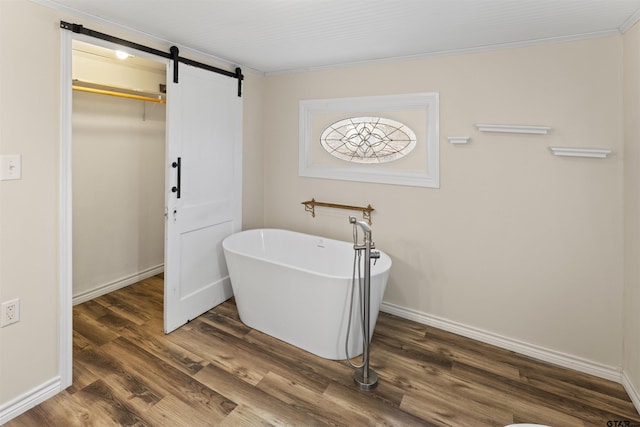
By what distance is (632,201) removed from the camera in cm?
212

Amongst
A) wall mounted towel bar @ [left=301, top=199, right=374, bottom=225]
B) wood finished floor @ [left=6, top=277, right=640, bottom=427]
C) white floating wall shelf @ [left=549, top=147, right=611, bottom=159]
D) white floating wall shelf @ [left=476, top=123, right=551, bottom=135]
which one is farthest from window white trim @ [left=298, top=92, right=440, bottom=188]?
wood finished floor @ [left=6, top=277, right=640, bottom=427]

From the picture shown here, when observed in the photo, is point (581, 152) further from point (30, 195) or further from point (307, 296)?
point (30, 195)

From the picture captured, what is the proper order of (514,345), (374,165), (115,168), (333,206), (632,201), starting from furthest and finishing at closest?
1. (115,168)
2. (333,206)
3. (374,165)
4. (514,345)
5. (632,201)

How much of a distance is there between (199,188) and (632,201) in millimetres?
2973

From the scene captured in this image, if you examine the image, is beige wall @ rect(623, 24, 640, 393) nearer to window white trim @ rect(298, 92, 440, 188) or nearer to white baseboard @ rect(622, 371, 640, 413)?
white baseboard @ rect(622, 371, 640, 413)

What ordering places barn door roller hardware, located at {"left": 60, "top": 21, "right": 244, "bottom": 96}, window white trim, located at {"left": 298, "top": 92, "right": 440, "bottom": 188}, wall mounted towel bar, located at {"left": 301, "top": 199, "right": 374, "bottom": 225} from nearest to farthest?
barn door roller hardware, located at {"left": 60, "top": 21, "right": 244, "bottom": 96} → window white trim, located at {"left": 298, "top": 92, "right": 440, "bottom": 188} → wall mounted towel bar, located at {"left": 301, "top": 199, "right": 374, "bottom": 225}

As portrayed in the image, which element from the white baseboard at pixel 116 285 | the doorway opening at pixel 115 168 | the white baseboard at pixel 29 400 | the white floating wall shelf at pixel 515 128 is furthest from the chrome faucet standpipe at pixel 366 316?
the white baseboard at pixel 116 285

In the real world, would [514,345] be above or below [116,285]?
below

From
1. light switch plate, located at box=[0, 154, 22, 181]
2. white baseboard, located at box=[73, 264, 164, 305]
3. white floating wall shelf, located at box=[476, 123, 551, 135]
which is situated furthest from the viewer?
white baseboard, located at box=[73, 264, 164, 305]

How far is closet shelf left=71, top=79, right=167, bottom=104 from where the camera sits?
2.92 meters

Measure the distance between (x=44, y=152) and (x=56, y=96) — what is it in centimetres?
32

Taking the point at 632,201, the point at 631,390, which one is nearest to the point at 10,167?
the point at 632,201

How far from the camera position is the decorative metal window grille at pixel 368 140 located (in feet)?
9.97

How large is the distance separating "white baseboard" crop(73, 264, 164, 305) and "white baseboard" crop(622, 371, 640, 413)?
415cm
